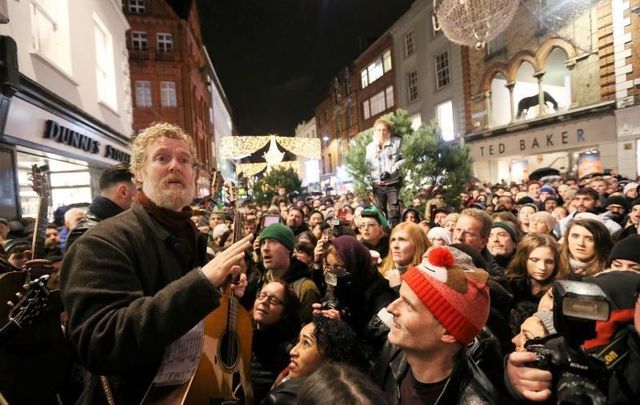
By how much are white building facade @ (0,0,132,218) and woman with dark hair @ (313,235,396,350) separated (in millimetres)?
4973

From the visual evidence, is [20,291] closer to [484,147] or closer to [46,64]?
[46,64]

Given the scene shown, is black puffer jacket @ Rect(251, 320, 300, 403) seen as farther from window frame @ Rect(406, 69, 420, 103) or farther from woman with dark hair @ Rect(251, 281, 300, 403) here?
window frame @ Rect(406, 69, 420, 103)

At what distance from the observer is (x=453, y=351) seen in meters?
1.93

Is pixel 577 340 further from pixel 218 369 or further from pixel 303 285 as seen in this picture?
pixel 303 285

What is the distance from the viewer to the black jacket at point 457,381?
1.76m

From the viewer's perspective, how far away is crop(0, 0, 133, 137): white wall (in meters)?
7.07

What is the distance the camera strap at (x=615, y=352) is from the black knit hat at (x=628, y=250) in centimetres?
145

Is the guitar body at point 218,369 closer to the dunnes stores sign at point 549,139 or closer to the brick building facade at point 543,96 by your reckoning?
the brick building facade at point 543,96

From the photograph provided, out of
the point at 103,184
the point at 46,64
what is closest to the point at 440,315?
the point at 103,184

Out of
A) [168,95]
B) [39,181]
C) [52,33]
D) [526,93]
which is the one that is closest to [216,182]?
[39,181]

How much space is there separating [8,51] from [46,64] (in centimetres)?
259

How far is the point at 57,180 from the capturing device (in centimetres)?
973

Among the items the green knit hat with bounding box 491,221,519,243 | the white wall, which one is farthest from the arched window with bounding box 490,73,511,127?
the green knit hat with bounding box 491,221,519,243

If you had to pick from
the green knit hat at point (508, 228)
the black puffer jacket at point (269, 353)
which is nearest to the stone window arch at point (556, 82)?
the green knit hat at point (508, 228)
